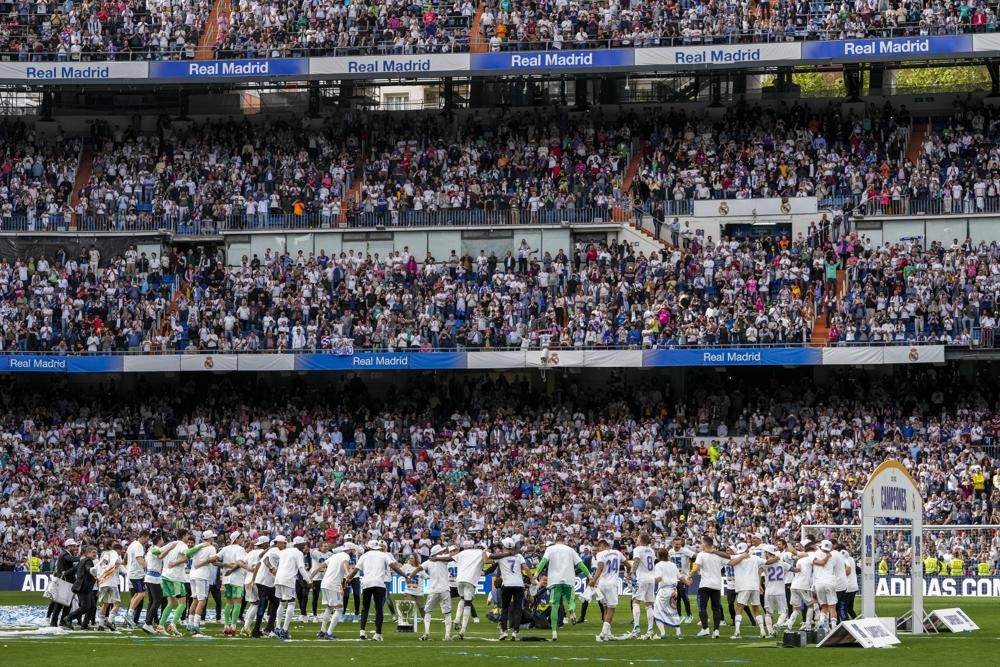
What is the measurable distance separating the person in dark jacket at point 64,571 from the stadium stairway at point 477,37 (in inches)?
1113

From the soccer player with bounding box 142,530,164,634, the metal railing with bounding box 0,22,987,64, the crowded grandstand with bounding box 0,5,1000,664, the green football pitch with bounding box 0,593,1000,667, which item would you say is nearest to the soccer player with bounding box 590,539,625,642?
the green football pitch with bounding box 0,593,1000,667

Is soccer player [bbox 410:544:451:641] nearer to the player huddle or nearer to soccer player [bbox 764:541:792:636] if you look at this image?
the player huddle

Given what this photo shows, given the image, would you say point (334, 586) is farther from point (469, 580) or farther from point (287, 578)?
point (469, 580)

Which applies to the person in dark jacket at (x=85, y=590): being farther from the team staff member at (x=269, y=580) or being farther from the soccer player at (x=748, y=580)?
the soccer player at (x=748, y=580)

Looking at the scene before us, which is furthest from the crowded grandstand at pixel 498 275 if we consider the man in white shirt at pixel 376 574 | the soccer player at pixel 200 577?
the man in white shirt at pixel 376 574

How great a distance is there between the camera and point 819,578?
25312mm

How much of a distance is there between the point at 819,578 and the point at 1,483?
28981 millimetres

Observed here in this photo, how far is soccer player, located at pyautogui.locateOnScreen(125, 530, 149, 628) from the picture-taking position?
28.0 m

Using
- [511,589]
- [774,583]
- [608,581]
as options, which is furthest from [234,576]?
[774,583]

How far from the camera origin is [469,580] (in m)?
26.2

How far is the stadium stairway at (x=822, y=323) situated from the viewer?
46969 millimetres

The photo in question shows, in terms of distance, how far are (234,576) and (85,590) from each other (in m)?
2.90

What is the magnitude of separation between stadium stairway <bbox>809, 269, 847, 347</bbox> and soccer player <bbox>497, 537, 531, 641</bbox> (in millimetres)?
22813

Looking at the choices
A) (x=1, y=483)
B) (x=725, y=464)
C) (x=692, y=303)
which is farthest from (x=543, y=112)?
(x=1, y=483)
